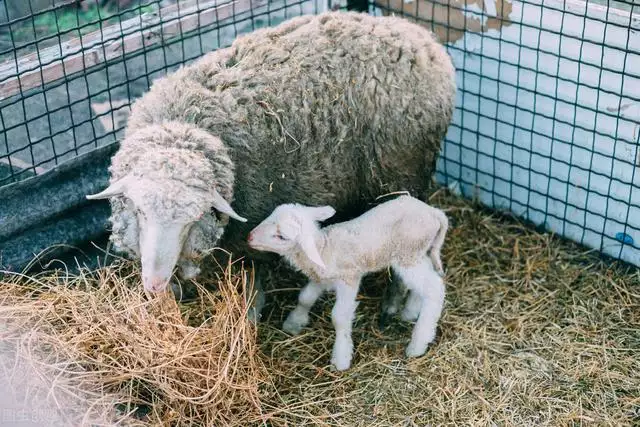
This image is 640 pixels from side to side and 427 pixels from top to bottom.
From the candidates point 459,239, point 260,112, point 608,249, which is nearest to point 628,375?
point 608,249

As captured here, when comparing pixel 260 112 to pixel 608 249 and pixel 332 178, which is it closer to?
pixel 332 178

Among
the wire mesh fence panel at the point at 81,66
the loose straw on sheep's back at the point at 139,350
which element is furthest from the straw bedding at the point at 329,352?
the wire mesh fence panel at the point at 81,66

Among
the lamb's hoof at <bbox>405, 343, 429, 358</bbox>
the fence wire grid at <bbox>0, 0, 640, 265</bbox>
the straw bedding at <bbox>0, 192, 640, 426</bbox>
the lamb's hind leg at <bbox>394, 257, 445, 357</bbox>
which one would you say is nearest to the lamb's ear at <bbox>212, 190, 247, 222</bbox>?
the straw bedding at <bbox>0, 192, 640, 426</bbox>

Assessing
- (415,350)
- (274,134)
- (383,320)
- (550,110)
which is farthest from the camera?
(550,110)

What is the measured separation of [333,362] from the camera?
485cm

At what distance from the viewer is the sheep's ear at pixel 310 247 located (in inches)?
170

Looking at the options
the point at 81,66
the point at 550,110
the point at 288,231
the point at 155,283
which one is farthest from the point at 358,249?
the point at 81,66

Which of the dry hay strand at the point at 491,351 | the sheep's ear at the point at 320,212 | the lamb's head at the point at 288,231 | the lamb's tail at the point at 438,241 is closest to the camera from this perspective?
the lamb's head at the point at 288,231

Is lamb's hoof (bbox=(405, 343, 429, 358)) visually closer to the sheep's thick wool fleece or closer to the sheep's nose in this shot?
the sheep's thick wool fleece

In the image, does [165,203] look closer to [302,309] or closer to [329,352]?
[302,309]

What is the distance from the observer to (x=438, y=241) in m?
4.79

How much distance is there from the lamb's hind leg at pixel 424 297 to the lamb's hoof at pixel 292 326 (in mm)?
595

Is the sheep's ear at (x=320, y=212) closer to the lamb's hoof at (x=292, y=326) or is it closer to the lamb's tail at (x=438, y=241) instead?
the lamb's tail at (x=438, y=241)

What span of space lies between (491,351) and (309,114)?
62.3 inches
